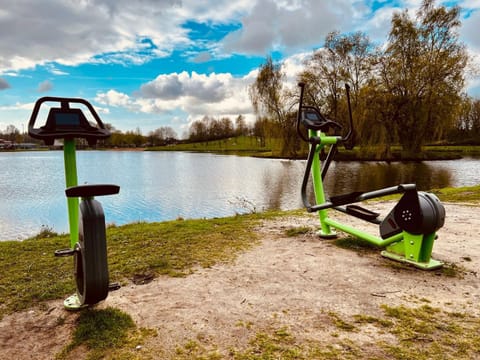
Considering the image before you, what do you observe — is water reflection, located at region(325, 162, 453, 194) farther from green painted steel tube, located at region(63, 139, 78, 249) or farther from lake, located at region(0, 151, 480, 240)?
green painted steel tube, located at region(63, 139, 78, 249)

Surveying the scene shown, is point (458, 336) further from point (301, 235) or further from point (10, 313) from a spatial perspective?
point (10, 313)

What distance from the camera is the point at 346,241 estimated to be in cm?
465

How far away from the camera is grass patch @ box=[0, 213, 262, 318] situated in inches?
123

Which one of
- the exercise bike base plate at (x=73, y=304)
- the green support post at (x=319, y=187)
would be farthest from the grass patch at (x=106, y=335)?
the green support post at (x=319, y=187)

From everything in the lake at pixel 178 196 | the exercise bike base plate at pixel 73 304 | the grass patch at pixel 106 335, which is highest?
the exercise bike base plate at pixel 73 304

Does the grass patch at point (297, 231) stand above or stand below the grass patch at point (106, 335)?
below

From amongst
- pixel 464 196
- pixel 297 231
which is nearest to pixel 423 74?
pixel 464 196

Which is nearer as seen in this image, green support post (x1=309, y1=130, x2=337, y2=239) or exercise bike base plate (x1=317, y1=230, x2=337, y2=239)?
green support post (x1=309, y1=130, x2=337, y2=239)

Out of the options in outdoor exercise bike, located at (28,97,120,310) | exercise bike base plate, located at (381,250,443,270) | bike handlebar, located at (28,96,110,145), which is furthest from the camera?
exercise bike base plate, located at (381,250,443,270)

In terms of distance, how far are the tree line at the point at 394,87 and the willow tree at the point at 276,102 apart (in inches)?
2.9

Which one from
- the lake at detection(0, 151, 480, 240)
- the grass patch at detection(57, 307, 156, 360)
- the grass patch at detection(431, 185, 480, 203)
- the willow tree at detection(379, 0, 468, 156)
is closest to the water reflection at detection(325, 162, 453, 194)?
the lake at detection(0, 151, 480, 240)

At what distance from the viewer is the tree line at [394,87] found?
74.4 ft

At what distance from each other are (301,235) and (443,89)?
74.7 feet

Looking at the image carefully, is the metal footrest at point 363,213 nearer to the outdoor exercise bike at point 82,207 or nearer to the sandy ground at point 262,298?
the sandy ground at point 262,298
